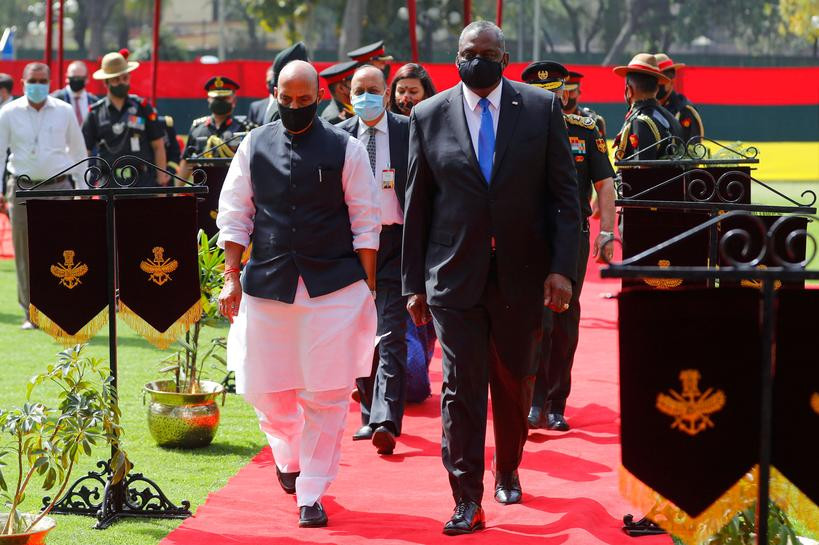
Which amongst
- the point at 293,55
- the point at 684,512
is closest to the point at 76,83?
the point at 293,55

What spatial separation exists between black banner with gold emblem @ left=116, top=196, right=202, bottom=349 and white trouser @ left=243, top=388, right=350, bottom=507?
537 millimetres

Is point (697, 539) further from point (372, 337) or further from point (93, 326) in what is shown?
point (93, 326)

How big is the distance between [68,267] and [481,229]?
1.83m

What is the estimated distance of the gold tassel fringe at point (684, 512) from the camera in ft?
11.8

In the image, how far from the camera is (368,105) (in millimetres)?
6961

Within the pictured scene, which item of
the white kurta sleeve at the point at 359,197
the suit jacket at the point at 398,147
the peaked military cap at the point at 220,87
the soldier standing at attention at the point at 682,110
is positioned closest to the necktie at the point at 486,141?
the white kurta sleeve at the point at 359,197

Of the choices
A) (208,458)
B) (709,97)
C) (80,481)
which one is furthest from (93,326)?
(709,97)

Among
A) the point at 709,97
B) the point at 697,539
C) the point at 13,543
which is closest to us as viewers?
the point at 697,539

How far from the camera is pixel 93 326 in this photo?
223 inches

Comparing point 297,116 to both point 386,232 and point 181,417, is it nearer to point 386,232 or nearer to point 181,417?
point 386,232

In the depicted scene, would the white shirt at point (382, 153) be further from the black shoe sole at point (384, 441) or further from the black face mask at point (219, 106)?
the black face mask at point (219, 106)

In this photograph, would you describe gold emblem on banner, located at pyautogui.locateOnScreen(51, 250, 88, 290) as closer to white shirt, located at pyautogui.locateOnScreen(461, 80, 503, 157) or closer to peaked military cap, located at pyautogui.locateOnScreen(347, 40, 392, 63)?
white shirt, located at pyautogui.locateOnScreen(461, 80, 503, 157)

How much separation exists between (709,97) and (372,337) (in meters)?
23.3

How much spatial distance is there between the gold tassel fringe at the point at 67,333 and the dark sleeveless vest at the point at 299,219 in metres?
0.70
